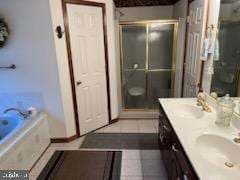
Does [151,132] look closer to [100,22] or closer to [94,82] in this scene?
[94,82]

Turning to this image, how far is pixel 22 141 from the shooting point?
204cm

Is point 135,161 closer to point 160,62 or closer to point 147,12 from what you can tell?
point 160,62

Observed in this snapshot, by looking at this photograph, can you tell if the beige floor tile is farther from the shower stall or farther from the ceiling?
the ceiling

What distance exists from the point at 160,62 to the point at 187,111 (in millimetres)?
1516

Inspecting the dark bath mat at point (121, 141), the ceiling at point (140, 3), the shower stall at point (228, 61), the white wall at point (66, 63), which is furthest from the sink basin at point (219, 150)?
the ceiling at point (140, 3)

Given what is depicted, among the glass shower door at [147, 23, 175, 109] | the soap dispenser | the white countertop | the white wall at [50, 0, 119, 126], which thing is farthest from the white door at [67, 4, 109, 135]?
the soap dispenser

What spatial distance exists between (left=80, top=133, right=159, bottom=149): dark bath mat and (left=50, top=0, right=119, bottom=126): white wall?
0.39 metres

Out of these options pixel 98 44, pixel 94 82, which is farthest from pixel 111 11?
pixel 94 82

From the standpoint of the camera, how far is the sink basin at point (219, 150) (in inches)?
46.1

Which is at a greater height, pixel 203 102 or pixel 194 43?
pixel 194 43

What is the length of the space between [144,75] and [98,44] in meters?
1.07

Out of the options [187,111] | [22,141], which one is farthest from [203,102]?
[22,141]

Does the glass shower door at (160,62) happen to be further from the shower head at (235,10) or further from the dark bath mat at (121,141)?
the shower head at (235,10)

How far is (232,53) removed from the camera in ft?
5.15
